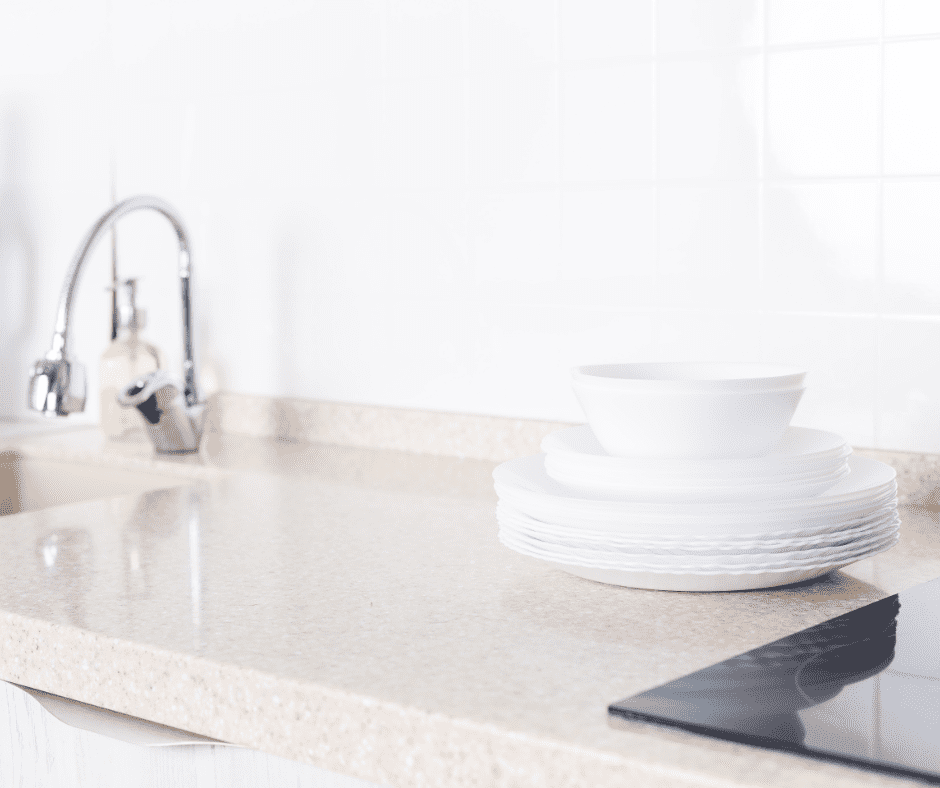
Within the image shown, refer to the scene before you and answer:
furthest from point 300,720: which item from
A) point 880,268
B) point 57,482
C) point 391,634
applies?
point 57,482

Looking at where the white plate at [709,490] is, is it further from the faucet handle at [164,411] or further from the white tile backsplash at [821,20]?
the faucet handle at [164,411]

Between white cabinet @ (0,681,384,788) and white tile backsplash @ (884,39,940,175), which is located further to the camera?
white tile backsplash @ (884,39,940,175)

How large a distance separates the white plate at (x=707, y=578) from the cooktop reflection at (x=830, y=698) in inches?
3.0

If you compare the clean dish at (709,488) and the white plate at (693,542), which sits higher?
the clean dish at (709,488)

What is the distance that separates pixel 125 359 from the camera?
1.66 m

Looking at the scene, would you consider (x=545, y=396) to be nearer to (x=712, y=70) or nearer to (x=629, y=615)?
(x=712, y=70)

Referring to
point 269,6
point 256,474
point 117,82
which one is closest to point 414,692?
point 256,474

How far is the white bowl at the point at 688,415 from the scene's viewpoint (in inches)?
32.0

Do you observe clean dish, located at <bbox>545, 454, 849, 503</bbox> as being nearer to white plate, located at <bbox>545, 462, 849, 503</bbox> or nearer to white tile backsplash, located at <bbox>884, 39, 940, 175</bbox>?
white plate, located at <bbox>545, 462, 849, 503</bbox>

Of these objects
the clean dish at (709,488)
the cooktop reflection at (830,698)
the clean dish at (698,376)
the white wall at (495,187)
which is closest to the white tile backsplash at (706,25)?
the white wall at (495,187)

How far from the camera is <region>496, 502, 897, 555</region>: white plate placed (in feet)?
2.61

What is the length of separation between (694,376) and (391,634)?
337 millimetres

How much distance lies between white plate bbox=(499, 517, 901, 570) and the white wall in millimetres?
387

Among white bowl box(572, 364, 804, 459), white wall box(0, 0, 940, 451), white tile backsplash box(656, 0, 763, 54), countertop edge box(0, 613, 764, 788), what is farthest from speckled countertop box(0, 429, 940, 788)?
white tile backsplash box(656, 0, 763, 54)
